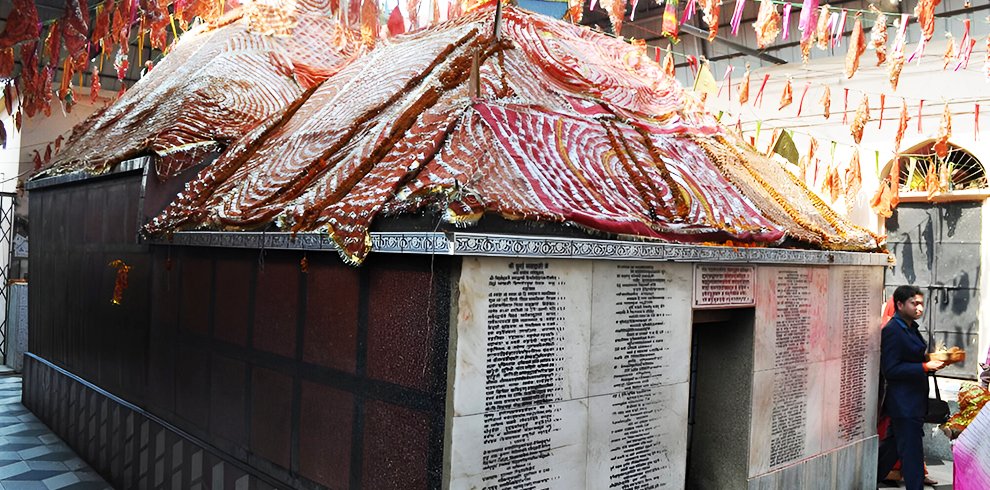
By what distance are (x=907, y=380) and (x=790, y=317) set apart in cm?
152

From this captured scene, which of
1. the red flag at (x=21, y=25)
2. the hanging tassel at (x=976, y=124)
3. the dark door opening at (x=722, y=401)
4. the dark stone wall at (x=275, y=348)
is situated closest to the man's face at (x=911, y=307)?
the dark door opening at (x=722, y=401)

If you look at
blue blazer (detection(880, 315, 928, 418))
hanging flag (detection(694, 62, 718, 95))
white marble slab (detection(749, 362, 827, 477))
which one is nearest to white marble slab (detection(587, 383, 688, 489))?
white marble slab (detection(749, 362, 827, 477))

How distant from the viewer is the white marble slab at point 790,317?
4887 millimetres

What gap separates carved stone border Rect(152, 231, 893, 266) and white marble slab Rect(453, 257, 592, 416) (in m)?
0.07

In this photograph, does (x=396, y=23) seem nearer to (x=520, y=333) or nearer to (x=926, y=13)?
(x=520, y=333)

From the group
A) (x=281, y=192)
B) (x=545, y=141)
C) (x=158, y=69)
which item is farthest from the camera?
(x=158, y=69)

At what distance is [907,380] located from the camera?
5.88 meters

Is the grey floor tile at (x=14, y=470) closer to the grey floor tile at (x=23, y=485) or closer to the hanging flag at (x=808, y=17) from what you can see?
the grey floor tile at (x=23, y=485)

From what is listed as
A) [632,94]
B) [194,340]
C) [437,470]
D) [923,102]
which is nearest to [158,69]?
[194,340]

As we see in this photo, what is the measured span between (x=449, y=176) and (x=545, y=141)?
890 millimetres

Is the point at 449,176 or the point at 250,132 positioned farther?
the point at 250,132

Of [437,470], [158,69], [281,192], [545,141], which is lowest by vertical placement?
[437,470]

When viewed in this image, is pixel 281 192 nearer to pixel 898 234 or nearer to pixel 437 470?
pixel 437 470

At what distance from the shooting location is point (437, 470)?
3.33 m
